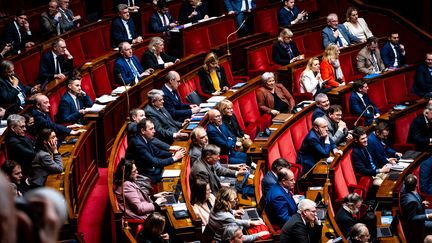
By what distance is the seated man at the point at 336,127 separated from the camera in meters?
6.24

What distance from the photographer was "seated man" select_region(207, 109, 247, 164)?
18.7 feet

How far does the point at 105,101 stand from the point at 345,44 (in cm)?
321

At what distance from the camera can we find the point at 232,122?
6.02 metres

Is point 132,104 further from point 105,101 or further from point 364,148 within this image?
point 364,148

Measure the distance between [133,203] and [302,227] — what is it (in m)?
0.98

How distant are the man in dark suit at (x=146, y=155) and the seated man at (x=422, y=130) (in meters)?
2.43

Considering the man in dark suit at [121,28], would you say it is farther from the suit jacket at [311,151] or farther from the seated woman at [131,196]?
the seated woman at [131,196]

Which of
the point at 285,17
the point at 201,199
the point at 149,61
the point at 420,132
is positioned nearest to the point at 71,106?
the point at 149,61

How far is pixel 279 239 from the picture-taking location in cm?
418

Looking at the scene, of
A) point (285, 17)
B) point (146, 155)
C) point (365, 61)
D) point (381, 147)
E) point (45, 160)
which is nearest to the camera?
point (45, 160)

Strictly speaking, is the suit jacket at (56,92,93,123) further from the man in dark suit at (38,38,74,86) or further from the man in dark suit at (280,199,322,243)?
the man in dark suit at (280,199,322,243)

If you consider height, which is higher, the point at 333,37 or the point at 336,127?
the point at 333,37

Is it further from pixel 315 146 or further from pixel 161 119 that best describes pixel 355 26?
pixel 161 119

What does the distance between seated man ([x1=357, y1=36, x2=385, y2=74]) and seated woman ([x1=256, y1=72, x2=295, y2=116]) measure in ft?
4.33
